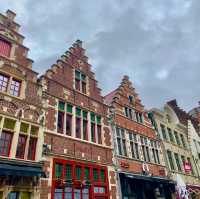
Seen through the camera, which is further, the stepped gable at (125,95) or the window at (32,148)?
the stepped gable at (125,95)

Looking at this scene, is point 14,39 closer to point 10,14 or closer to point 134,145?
point 10,14

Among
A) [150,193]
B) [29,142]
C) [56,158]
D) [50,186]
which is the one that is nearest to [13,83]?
[29,142]

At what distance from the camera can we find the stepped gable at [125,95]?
16853mm

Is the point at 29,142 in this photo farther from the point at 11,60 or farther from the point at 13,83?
the point at 11,60

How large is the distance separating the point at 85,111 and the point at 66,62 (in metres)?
3.37

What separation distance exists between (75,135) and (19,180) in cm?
401

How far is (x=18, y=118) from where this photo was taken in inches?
353

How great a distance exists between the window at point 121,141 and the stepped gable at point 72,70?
100 inches

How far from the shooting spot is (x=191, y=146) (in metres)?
23.5

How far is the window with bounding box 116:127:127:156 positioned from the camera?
45.7ft

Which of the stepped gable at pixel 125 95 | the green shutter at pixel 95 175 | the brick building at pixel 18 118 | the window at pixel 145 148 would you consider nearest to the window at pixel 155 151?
the window at pixel 145 148

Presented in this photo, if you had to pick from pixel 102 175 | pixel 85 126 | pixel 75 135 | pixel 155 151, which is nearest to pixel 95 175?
pixel 102 175

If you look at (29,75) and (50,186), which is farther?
(29,75)

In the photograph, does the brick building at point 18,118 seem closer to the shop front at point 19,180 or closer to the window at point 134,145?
the shop front at point 19,180
